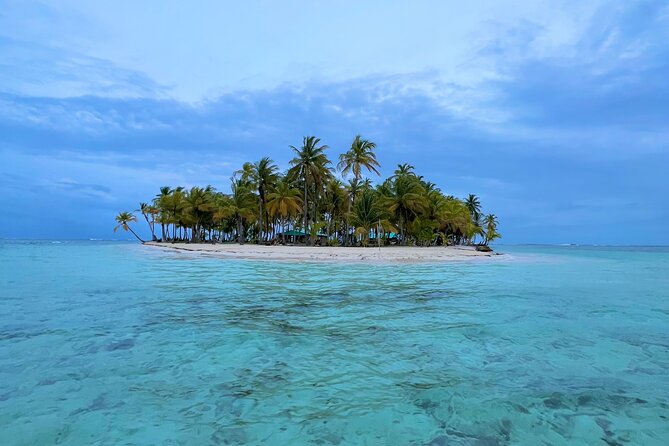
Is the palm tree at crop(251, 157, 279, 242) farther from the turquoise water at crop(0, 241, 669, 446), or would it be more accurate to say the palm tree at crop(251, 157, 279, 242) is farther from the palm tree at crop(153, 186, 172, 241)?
the turquoise water at crop(0, 241, 669, 446)

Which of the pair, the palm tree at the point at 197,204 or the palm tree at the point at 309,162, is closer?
the palm tree at the point at 309,162

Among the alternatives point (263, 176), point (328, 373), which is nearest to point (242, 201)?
point (263, 176)

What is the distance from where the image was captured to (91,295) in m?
12.3

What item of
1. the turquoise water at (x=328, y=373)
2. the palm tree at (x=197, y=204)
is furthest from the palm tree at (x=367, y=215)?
the turquoise water at (x=328, y=373)

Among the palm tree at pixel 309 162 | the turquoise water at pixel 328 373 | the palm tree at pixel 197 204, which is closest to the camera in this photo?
the turquoise water at pixel 328 373

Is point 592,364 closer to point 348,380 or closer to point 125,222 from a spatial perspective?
point 348,380

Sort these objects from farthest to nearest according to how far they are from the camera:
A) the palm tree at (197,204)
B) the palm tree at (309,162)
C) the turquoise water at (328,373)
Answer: the palm tree at (197,204)
the palm tree at (309,162)
the turquoise water at (328,373)

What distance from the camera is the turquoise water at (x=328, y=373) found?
3.82 m

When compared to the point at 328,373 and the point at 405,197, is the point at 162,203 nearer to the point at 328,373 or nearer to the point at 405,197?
the point at 405,197

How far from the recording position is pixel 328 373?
212 inches

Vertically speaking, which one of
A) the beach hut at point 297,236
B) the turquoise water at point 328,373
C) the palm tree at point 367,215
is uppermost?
the palm tree at point 367,215

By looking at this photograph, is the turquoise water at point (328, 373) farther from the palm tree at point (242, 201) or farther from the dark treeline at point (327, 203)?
the palm tree at point (242, 201)

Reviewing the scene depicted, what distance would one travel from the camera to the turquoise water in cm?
382

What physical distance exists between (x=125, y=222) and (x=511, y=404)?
291 feet
